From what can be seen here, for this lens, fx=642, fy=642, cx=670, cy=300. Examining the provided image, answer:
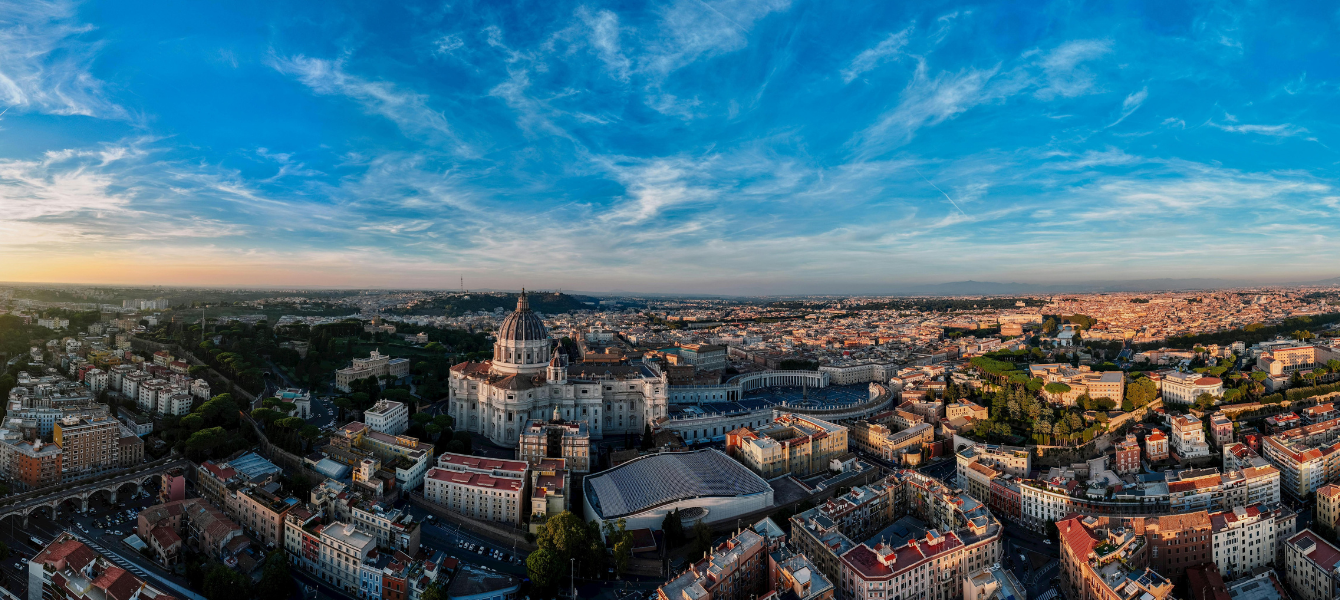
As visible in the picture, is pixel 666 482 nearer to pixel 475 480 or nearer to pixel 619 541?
Answer: pixel 619 541

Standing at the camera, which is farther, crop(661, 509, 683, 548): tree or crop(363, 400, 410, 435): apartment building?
crop(363, 400, 410, 435): apartment building

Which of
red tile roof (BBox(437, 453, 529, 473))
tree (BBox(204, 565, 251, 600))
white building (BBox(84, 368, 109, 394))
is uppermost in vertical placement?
white building (BBox(84, 368, 109, 394))

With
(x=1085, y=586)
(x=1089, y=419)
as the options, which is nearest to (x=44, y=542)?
(x=1085, y=586)

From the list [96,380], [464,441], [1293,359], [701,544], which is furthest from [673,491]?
[1293,359]

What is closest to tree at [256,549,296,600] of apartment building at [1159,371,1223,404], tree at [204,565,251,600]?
tree at [204,565,251,600]

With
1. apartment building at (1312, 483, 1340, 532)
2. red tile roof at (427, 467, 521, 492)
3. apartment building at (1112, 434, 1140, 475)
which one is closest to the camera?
apartment building at (1312, 483, 1340, 532)

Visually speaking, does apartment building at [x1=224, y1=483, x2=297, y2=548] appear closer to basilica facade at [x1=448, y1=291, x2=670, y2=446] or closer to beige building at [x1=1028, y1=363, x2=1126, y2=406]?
basilica facade at [x1=448, y1=291, x2=670, y2=446]
